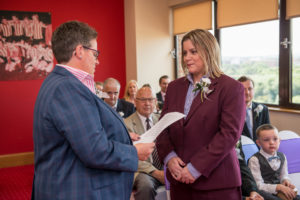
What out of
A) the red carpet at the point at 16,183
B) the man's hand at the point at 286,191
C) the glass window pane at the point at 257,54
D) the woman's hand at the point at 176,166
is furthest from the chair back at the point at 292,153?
the red carpet at the point at 16,183

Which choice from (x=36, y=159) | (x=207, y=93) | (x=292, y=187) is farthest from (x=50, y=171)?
(x=292, y=187)

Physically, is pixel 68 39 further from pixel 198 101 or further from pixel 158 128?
pixel 198 101

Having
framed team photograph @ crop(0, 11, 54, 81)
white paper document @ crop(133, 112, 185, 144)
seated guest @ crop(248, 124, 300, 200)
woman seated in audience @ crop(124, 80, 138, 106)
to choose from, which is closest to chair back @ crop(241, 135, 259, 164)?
seated guest @ crop(248, 124, 300, 200)

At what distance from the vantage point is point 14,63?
5430 mm

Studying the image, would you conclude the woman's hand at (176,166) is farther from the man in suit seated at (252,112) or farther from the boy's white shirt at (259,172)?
the man in suit seated at (252,112)

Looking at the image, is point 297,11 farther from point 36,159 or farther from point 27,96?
point 27,96

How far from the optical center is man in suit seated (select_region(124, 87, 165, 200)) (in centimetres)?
280

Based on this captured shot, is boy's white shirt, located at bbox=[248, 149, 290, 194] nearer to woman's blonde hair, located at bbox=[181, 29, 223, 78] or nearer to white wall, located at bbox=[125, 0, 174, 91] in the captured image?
woman's blonde hair, located at bbox=[181, 29, 223, 78]

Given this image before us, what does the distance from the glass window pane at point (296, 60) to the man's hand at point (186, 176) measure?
3.20 meters

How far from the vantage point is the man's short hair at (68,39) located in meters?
1.39

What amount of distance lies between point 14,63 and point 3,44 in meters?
0.34

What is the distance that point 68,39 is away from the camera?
1386mm

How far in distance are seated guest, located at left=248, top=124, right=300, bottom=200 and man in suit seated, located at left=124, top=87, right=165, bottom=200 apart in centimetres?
80

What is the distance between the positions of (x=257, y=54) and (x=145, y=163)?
2846 mm
